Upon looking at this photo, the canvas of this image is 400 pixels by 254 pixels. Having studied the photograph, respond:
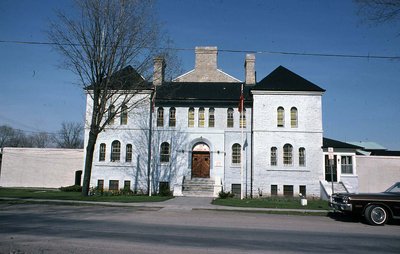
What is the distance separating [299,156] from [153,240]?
75.7ft

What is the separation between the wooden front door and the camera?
30359 millimetres

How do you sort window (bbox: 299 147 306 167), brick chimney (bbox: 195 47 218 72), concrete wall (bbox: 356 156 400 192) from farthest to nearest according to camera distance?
brick chimney (bbox: 195 47 218 72), concrete wall (bbox: 356 156 400 192), window (bbox: 299 147 306 167)

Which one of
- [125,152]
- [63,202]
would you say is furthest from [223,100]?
[63,202]

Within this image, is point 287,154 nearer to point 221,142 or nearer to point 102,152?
point 221,142

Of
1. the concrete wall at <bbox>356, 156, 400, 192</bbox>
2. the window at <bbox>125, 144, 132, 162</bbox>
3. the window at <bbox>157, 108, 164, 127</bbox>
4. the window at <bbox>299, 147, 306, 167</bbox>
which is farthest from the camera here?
the window at <bbox>157, 108, 164, 127</bbox>

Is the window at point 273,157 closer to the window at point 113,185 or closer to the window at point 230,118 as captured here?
the window at point 230,118

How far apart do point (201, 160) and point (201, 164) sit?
367 millimetres

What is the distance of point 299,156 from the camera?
96.7ft

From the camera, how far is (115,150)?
30797 millimetres

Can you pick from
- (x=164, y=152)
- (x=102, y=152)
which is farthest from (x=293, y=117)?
(x=102, y=152)

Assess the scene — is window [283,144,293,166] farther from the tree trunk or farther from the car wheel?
the tree trunk

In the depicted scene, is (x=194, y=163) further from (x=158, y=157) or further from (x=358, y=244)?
(x=358, y=244)

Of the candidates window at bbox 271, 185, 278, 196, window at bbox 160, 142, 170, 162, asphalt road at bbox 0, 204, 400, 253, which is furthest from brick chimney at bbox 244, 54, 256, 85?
asphalt road at bbox 0, 204, 400, 253

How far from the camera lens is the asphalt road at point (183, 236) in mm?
7805
